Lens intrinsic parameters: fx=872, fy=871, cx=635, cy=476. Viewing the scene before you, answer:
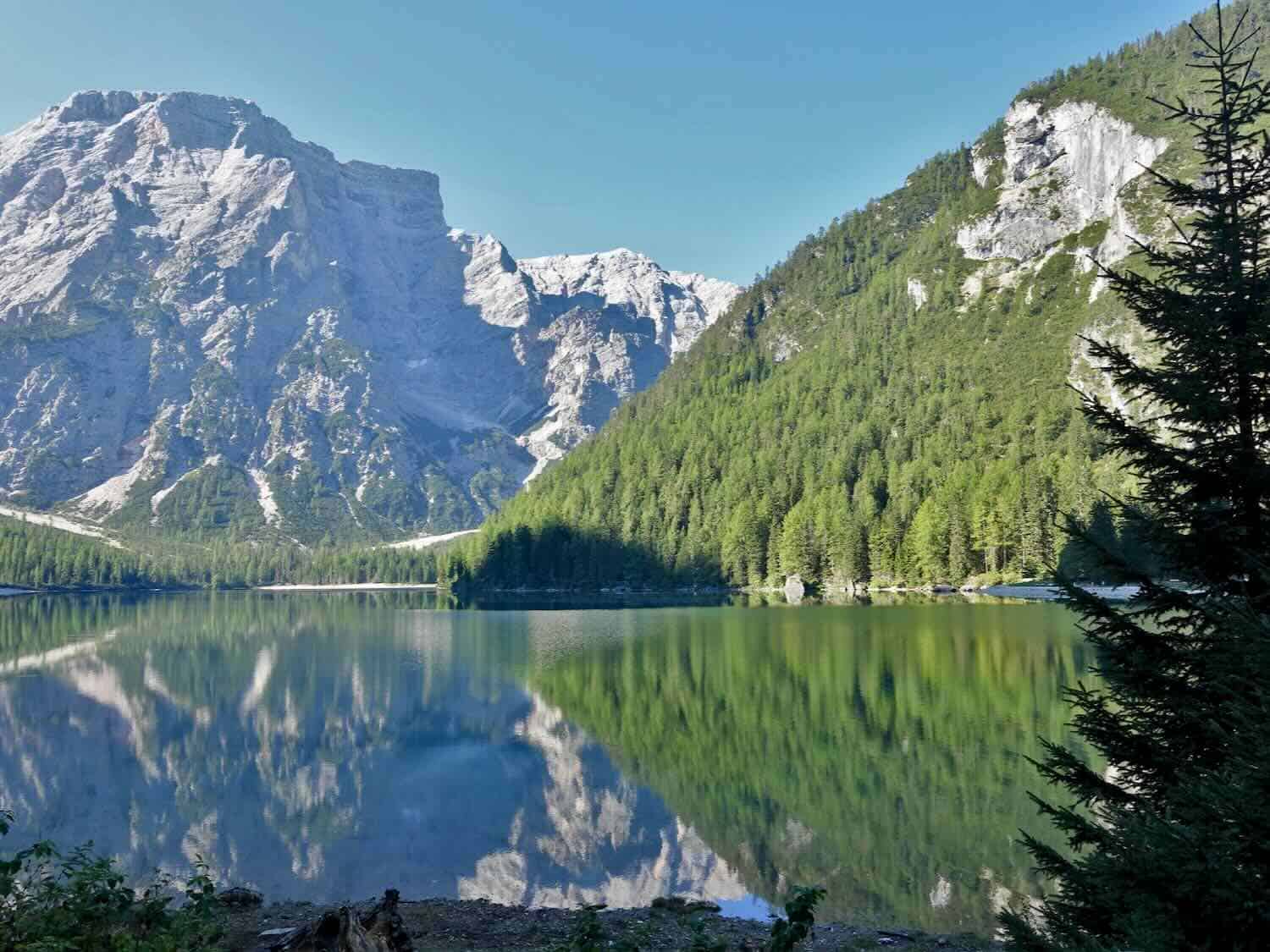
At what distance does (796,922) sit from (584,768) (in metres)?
28.9

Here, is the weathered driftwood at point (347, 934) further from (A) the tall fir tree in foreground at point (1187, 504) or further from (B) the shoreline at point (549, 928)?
(A) the tall fir tree in foreground at point (1187, 504)

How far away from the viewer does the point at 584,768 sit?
35.6m

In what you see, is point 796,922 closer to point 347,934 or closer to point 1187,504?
point 347,934

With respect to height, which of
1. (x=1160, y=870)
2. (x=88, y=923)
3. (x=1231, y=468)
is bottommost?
(x=88, y=923)

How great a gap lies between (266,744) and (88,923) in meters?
34.4

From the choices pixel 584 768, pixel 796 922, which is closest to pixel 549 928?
pixel 796 922

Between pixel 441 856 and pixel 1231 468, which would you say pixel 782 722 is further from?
pixel 1231 468

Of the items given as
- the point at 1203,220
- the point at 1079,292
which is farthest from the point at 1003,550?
the point at 1203,220

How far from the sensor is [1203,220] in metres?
10.2

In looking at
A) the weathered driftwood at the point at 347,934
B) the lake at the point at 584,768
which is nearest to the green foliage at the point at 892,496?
the lake at the point at 584,768

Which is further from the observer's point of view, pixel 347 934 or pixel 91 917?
pixel 91 917

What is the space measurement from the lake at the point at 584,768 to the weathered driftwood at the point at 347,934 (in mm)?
12289

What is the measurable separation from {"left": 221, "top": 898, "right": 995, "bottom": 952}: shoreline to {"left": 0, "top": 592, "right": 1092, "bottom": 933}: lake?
6.12ft

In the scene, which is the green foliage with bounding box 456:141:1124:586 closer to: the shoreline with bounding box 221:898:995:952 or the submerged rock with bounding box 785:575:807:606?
the submerged rock with bounding box 785:575:807:606
